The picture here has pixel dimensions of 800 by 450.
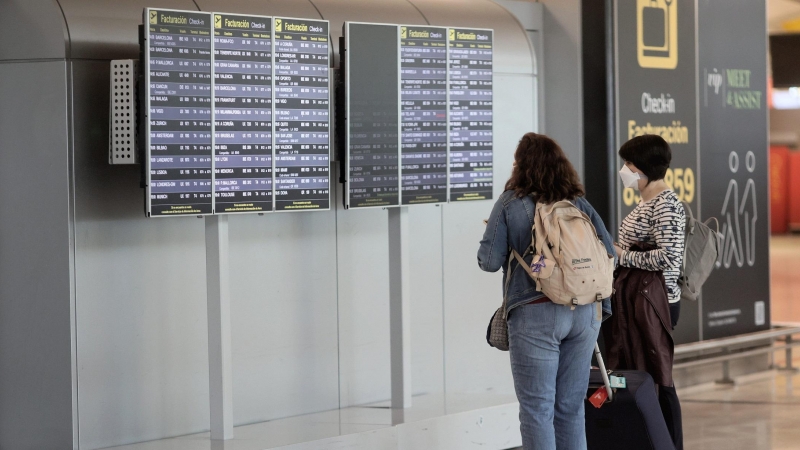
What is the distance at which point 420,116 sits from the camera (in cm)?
537

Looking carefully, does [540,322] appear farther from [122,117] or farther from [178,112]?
[122,117]

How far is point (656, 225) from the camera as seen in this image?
454cm

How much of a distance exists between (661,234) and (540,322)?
0.96m

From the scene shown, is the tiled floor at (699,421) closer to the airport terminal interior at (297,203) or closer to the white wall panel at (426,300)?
the airport terminal interior at (297,203)

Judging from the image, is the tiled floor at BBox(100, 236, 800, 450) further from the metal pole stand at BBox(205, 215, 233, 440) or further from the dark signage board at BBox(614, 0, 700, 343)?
the dark signage board at BBox(614, 0, 700, 343)

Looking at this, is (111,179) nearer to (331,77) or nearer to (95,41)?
(95,41)


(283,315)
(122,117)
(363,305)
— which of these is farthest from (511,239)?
(363,305)

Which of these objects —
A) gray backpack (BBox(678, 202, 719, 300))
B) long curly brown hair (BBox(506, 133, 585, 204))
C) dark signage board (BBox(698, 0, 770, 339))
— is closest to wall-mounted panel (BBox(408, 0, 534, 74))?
dark signage board (BBox(698, 0, 770, 339))

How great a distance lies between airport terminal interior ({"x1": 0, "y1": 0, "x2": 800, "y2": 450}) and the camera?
15.0 ft

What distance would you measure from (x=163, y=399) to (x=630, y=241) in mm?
2300

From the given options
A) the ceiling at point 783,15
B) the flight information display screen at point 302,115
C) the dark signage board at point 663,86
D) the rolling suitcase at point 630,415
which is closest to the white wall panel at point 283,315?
the flight information display screen at point 302,115

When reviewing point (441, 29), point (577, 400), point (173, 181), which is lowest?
point (577, 400)

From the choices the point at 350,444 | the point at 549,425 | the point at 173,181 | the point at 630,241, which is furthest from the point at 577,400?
the point at 173,181

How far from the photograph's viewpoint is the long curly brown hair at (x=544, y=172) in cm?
391
